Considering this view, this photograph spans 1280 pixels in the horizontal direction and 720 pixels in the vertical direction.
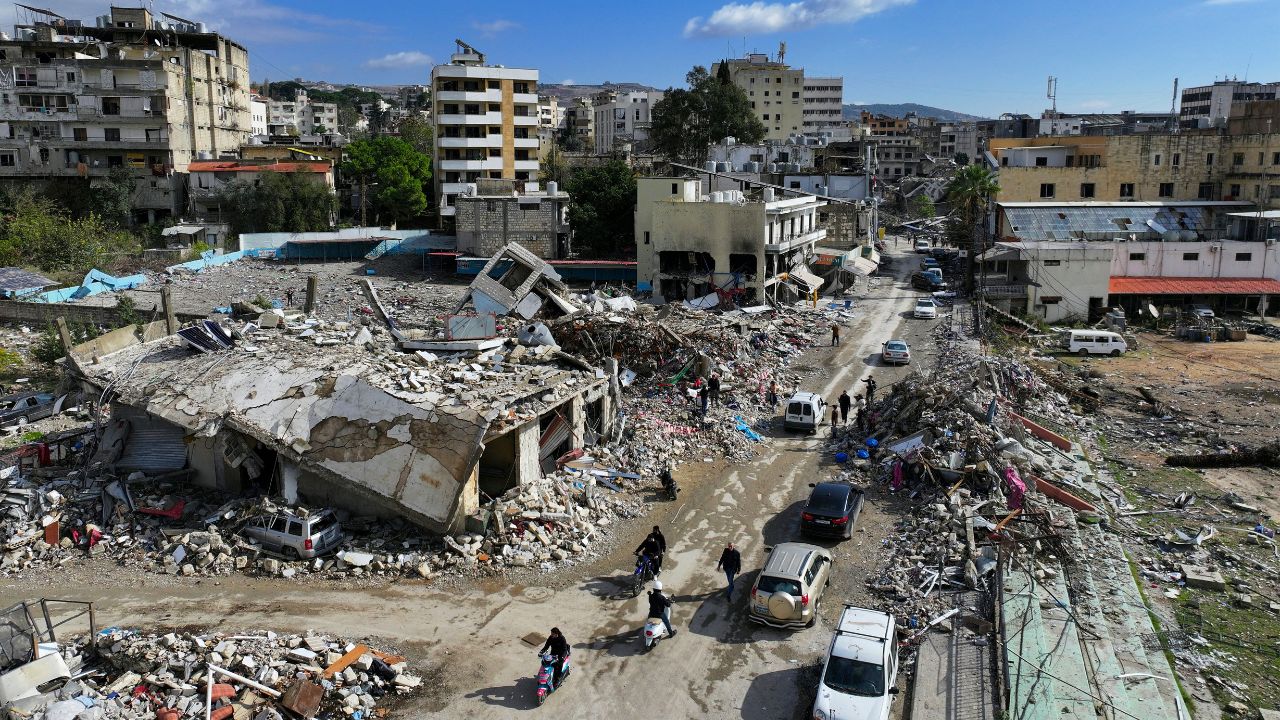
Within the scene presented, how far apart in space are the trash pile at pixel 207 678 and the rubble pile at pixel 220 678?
0.01m

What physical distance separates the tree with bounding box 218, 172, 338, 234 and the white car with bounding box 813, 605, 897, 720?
56310 millimetres

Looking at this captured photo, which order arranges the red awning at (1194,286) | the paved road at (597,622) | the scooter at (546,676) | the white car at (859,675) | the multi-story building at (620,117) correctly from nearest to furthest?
the white car at (859,675) → the scooter at (546,676) → the paved road at (597,622) → the red awning at (1194,286) → the multi-story building at (620,117)

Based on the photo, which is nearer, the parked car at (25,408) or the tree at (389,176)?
the parked car at (25,408)

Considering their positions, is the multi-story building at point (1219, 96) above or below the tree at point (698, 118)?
above

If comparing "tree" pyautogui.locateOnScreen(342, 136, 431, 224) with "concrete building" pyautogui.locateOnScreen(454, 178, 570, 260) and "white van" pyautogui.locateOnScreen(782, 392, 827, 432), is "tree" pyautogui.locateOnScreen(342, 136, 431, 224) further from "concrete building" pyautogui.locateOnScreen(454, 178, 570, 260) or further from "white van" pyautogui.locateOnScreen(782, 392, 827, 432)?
"white van" pyautogui.locateOnScreen(782, 392, 827, 432)

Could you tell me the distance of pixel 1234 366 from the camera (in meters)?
35.0

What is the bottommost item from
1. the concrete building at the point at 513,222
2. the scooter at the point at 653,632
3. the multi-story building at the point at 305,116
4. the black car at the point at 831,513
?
the scooter at the point at 653,632

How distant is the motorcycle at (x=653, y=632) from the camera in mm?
14266

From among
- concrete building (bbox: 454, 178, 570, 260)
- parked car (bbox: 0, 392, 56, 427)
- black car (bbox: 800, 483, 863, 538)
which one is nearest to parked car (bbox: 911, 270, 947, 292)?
concrete building (bbox: 454, 178, 570, 260)

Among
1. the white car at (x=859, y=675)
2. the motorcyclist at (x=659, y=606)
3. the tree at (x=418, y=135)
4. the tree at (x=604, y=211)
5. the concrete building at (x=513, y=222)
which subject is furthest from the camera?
the tree at (x=418, y=135)

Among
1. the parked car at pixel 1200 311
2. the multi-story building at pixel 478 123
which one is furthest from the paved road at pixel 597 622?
the multi-story building at pixel 478 123

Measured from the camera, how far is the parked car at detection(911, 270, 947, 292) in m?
51.9

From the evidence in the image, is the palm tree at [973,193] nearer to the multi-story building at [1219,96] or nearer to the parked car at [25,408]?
the parked car at [25,408]

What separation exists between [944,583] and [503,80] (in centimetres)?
5957
